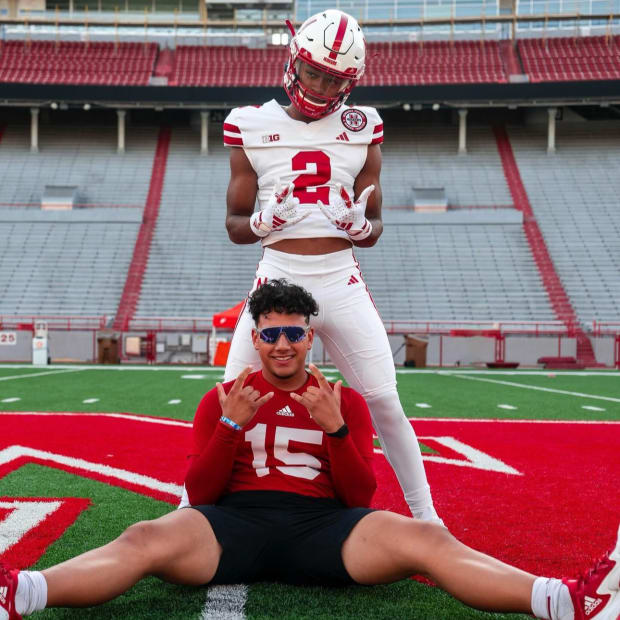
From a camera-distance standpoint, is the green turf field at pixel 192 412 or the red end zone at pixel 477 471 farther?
the red end zone at pixel 477 471

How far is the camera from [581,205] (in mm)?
25641

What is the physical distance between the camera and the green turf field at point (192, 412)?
2.34 meters

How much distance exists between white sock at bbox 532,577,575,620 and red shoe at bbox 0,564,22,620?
1349mm

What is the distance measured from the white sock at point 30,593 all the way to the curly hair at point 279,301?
3.44ft

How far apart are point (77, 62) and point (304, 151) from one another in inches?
1201

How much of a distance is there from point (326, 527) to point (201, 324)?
19018 mm

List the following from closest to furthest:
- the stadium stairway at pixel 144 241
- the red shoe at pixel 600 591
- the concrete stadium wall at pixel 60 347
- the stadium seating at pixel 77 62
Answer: the red shoe at pixel 600 591, the concrete stadium wall at pixel 60 347, the stadium stairway at pixel 144 241, the stadium seating at pixel 77 62

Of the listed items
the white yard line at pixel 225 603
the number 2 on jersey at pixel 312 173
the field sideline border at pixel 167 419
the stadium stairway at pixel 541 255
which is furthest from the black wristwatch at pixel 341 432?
the stadium stairway at pixel 541 255

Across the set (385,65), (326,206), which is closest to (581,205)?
(385,65)

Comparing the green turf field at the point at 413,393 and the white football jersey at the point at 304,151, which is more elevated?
the white football jersey at the point at 304,151

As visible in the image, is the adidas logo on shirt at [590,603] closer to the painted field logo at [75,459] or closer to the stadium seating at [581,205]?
the painted field logo at [75,459]

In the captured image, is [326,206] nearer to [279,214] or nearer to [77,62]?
[279,214]

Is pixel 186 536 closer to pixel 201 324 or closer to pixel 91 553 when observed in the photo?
pixel 91 553

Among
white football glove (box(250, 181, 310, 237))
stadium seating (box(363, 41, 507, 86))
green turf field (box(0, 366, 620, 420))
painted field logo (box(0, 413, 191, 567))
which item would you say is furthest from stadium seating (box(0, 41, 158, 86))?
Answer: white football glove (box(250, 181, 310, 237))
